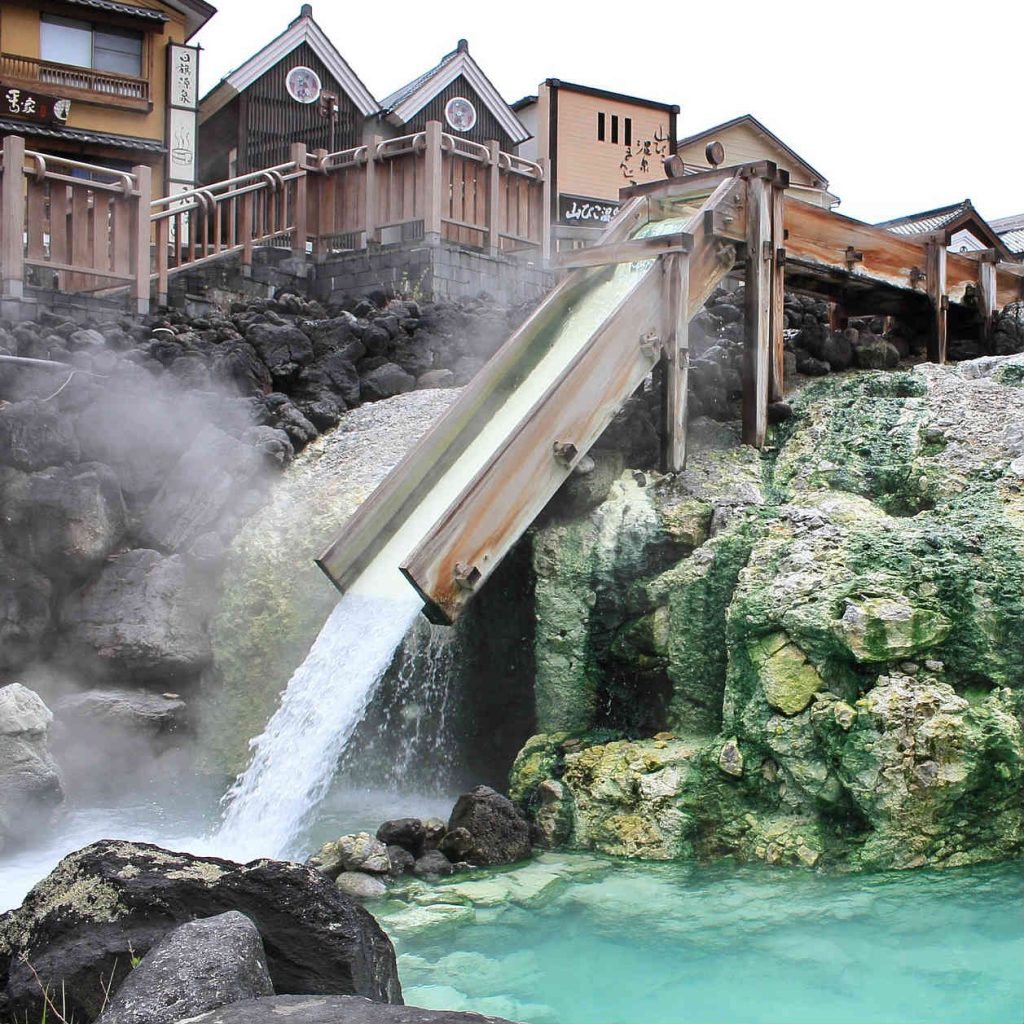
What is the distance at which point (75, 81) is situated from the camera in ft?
68.7

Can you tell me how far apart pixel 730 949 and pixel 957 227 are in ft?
25.3

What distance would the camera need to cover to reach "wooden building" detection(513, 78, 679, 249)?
2384 centimetres

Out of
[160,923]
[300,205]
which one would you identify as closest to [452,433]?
[160,923]

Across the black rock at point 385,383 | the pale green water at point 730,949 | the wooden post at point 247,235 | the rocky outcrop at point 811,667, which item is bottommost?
the pale green water at point 730,949

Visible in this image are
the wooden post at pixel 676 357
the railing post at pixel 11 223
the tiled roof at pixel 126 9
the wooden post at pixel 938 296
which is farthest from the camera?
the tiled roof at pixel 126 9

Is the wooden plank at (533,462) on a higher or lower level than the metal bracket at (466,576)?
higher

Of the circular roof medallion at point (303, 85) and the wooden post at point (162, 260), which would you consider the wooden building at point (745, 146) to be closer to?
the circular roof medallion at point (303, 85)

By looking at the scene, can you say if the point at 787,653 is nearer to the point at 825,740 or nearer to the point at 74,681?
the point at 825,740

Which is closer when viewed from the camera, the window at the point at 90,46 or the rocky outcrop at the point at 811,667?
the rocky outcrop at the point at 811,667

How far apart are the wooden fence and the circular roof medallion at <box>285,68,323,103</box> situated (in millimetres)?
9508

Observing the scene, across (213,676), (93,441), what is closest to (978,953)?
(213,676)

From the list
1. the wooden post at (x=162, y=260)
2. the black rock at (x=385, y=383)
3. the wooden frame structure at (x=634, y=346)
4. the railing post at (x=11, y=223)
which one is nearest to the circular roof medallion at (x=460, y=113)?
the wooden post at (x=162, y=260)

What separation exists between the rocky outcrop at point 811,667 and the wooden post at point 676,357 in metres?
0.28

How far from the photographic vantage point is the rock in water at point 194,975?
339cm
